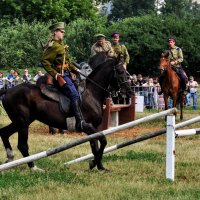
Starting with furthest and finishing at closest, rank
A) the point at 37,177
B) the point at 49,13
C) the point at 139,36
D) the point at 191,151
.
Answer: the point at 49,13 → the point at 139,36 → the point at 191,151 → the point at 37,177

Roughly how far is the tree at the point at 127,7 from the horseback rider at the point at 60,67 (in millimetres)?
94545

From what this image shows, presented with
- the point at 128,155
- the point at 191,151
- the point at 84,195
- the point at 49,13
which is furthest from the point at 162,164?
the point at 49,13

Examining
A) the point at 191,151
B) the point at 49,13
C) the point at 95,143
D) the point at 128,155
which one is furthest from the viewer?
the point at 49,13

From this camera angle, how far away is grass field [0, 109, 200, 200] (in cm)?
915

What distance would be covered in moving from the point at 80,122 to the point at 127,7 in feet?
314

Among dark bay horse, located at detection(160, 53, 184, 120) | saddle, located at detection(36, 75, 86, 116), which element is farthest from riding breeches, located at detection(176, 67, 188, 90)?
saddle, located at detection(36, 75, 86, 116)

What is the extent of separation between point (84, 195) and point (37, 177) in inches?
65.2

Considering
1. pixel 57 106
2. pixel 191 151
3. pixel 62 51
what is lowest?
pixel 191 151

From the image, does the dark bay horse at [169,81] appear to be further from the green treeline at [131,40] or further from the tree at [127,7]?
the tree at [127,7]

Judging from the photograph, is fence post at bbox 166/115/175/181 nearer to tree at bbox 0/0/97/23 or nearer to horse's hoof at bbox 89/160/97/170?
horse's hoof at bbox 89/160/97/170

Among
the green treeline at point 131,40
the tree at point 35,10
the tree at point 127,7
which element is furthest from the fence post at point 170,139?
the tree at point 127,7

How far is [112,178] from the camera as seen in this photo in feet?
34.8

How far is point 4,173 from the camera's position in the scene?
1105cm

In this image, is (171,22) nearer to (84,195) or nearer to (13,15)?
(13,15)
